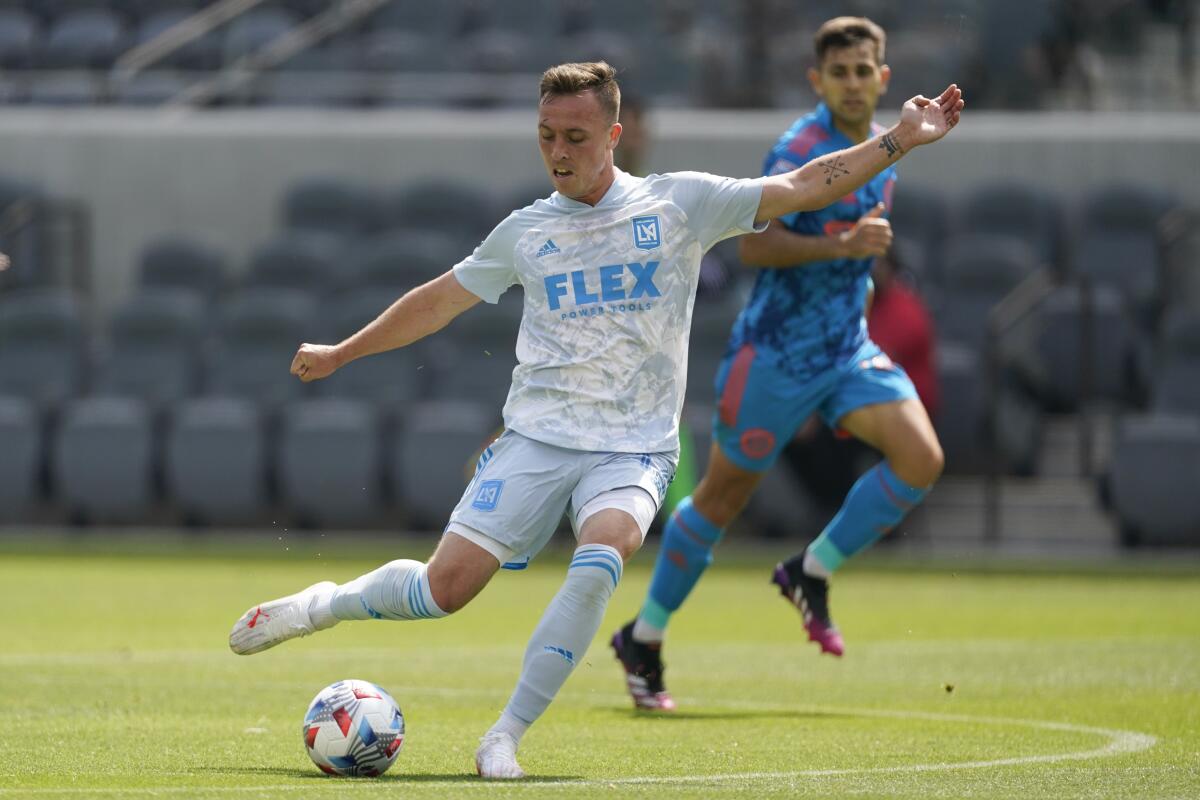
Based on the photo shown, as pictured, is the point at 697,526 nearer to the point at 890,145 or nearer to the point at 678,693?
the point at 678,693

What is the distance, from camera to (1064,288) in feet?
55.7

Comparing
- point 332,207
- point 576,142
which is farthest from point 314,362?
point 332,207

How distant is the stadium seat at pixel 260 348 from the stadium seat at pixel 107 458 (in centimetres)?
94

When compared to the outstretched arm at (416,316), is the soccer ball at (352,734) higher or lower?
lower

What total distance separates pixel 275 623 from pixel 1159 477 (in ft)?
35.6

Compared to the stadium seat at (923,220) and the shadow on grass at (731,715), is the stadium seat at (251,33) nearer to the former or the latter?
the stadium seat at (923,220)

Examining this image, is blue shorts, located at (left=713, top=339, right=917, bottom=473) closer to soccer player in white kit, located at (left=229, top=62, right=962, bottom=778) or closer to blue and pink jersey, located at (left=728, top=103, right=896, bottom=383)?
blue and pink jersey, located at (left=728, top=103, right=896, bottom=383)

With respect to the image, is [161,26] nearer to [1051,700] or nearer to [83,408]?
[83,408]

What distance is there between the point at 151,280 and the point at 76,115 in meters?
2.18

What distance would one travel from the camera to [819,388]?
27.2ft

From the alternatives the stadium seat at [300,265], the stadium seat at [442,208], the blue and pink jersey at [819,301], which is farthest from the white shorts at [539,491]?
the stadium seat at [442,208]

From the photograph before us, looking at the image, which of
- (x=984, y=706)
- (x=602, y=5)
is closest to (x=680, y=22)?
(x=602, y=5)

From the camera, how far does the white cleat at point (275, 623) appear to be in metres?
6.26

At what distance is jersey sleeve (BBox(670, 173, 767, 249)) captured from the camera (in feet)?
20.5
